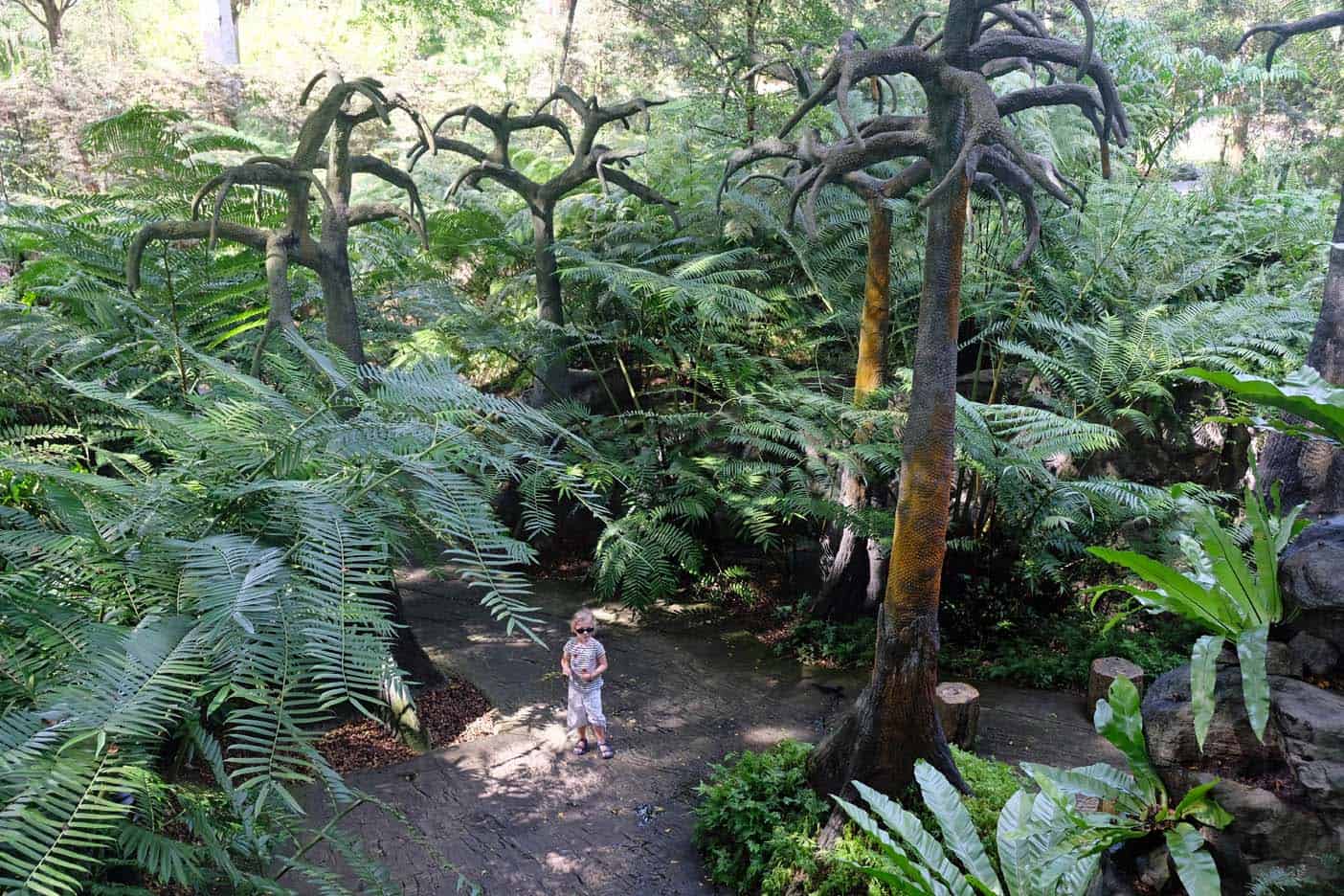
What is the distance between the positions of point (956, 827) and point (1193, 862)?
0.57 m

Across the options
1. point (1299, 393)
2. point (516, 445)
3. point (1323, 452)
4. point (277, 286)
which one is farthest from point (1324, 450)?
point (277, 286)

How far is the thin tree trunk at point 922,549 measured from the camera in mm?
3363

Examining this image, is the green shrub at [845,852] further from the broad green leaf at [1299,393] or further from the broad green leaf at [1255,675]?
the broad green leaf at [1299,393]

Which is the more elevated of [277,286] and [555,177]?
[555,177]

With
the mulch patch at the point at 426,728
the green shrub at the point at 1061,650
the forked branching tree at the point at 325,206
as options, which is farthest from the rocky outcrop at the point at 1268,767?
the forked branching tree at the point at 325,206

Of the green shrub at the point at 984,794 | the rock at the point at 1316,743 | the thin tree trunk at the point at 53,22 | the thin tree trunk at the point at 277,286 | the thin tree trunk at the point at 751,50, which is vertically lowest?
the green shrub at the point at 984,794

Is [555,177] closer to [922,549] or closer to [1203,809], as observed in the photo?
[922,549]

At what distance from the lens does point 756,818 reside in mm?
3863

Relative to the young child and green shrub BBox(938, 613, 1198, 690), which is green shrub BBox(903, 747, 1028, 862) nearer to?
green shrub BBox(938, 613, 1198, 690)

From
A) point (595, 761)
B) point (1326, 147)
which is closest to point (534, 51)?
point (1326, 147)

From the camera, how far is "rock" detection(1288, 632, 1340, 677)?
2.28 meters

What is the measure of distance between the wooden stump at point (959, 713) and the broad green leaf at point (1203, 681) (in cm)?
250

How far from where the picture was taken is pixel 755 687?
5.59 meters

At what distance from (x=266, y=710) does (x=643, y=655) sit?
523 cm
